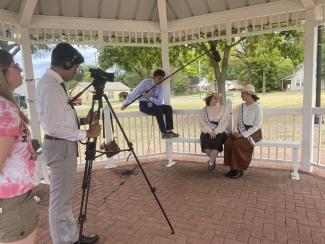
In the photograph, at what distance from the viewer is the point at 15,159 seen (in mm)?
1351

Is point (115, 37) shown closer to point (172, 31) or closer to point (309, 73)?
point (172, 31)

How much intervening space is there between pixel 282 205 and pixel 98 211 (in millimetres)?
2238

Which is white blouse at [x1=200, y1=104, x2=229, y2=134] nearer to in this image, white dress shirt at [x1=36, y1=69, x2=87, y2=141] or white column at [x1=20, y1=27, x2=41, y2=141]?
white column at [x1=20, y1=27, x2=41, y2=141]

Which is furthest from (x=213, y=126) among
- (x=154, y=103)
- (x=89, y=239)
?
(x=89, y=239)

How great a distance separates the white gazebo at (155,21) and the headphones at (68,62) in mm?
2693

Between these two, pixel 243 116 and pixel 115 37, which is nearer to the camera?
pixel 243 116

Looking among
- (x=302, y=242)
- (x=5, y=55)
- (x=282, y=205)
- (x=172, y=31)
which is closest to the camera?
(x=5, y=55)

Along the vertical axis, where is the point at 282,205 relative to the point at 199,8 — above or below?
below

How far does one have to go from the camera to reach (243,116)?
14.8 ft

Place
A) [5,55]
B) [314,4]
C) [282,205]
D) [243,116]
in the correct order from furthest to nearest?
[243,116] → [314,4] → [282,205] → [5,55]

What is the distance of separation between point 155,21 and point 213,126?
229 cm

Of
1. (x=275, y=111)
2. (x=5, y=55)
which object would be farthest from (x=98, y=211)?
(x=275, y=111)

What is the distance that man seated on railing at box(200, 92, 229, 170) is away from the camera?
15.3ft

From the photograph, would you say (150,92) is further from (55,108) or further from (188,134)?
(55,108)
